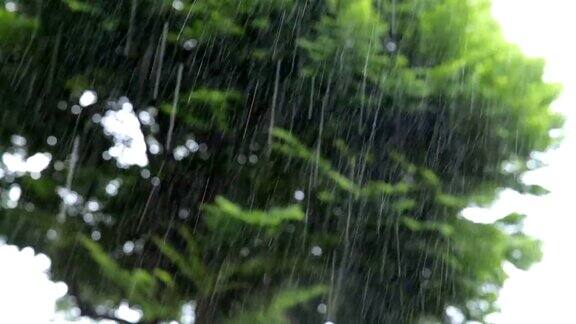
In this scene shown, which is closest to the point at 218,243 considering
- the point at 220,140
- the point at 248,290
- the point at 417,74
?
the point at 248,290

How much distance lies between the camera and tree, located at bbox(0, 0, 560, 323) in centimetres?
543

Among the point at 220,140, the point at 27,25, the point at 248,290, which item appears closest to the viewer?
the point at 27,25

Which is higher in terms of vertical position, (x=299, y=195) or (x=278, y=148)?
(x=278, y=148)

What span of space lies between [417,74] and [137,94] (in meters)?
2.10

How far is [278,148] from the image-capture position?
18.3 feet

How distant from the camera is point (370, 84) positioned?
5.57 metres

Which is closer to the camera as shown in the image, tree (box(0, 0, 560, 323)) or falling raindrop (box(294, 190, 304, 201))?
tree (box(0, 0, 560, 323))

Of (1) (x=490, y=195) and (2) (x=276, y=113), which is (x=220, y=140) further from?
(1) (x=490, y=195)

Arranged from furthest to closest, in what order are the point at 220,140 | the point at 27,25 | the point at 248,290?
the point at 220,140
the point at 248,290
the point at 27,25

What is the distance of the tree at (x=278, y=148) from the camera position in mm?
5426

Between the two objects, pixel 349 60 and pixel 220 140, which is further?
pixel 220 140

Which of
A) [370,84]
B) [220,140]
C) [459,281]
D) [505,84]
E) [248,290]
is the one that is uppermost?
[505,84]

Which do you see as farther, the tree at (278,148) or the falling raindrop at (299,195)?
the falling raindrop at (299,195)

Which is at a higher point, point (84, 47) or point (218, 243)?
point (84, 47)
